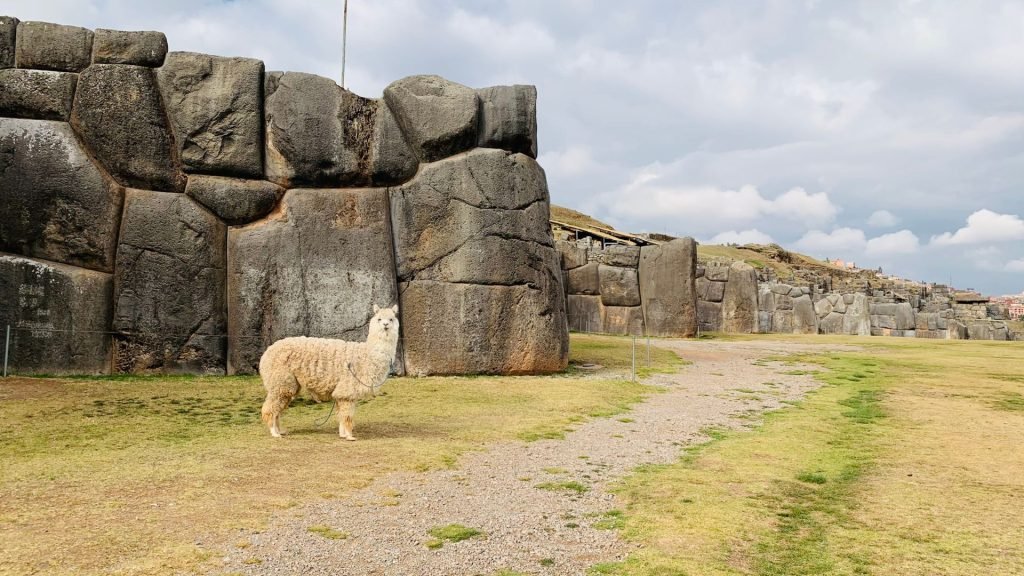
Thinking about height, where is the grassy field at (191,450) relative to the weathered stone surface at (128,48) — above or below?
below

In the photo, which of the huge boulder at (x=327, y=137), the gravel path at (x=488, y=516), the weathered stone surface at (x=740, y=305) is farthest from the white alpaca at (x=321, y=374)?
the weathered stone surface at (x=740, y=305)

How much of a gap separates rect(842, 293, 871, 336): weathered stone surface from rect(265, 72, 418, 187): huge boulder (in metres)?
33.8

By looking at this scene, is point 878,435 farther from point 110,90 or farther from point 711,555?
point 110,90

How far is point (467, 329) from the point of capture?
16.9m

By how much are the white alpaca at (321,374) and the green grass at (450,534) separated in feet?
13.2

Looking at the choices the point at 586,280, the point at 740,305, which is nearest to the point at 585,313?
the point at 586,280

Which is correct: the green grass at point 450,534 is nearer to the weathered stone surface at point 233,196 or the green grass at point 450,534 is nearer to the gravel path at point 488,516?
the gravel path at point 488,516

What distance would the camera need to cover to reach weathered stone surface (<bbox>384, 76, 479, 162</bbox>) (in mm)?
17562

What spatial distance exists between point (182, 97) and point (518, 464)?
12474 millimetres

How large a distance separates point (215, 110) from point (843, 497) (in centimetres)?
1494

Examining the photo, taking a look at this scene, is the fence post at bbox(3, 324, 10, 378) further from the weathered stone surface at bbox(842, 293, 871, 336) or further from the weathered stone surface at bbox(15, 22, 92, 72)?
the weathered stone surface at bbox(842, 293, 871, 336)

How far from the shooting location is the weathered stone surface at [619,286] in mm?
33594

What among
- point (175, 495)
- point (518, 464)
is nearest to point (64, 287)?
point (175, 495)

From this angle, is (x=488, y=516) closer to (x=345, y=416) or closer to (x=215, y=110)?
(x=345, y=416)
